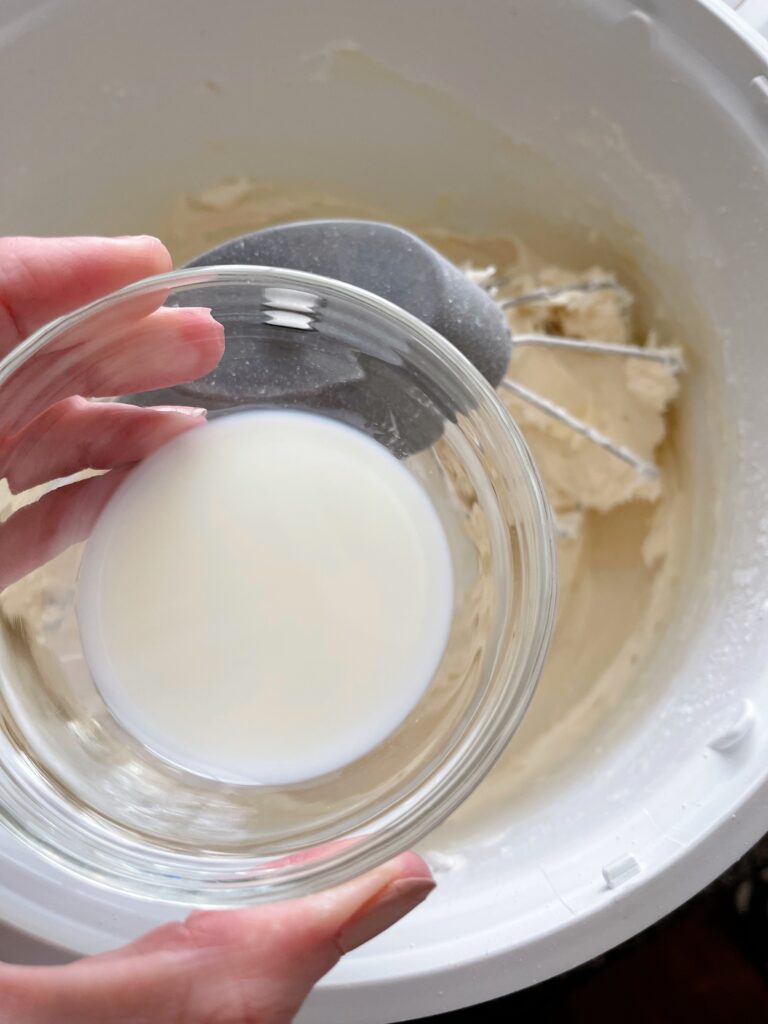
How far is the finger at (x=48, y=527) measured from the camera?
0.54 meters

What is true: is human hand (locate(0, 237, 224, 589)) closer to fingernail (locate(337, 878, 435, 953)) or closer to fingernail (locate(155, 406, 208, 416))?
fingernail (locate(155, 406, 208, 416))

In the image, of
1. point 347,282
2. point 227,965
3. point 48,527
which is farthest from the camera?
point 347,282

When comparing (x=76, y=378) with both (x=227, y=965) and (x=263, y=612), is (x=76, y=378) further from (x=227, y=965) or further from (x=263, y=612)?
(x=227, y=965)

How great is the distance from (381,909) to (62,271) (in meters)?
0.40

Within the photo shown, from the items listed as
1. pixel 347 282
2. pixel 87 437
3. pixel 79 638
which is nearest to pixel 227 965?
pixel 79 638

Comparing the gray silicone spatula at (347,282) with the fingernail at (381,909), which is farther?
the gray silicone spatula at (347,282)

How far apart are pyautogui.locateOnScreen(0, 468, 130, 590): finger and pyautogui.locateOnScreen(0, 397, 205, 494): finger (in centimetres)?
2

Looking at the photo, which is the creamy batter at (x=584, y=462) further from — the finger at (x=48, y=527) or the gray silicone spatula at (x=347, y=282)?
the finger at (x=48, y=527)

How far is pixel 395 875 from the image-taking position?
46cm

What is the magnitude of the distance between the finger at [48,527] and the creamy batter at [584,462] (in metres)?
0.33

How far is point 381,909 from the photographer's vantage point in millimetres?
451

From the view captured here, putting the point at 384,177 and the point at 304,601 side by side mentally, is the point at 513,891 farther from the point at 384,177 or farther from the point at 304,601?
the point at 384,177

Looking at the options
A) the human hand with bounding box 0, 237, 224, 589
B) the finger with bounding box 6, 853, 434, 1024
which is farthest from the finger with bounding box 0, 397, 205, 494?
the finger with bounding box 6, 853, 434, 1024

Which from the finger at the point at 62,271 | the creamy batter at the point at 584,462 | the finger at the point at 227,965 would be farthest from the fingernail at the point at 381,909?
the finger at the point at 62,271
